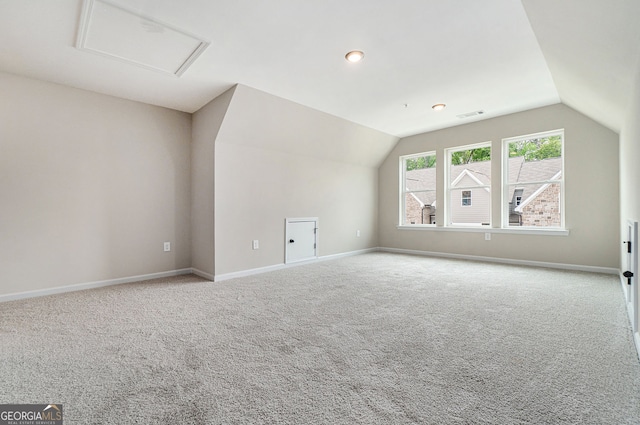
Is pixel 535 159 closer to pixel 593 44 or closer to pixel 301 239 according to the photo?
pixel 593 44

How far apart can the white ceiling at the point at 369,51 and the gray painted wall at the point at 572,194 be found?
430 mm

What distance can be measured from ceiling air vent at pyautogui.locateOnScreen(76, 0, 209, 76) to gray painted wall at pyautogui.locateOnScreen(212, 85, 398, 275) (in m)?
0.85

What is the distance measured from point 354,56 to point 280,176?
2.33 m

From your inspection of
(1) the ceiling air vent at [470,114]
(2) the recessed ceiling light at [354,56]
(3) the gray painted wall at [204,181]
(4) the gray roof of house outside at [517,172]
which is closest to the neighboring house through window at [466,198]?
(4) the gray roof of house outside at [517,172]

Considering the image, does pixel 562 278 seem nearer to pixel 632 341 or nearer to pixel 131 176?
pixel 632 341

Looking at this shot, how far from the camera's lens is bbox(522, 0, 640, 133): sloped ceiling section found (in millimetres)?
1712

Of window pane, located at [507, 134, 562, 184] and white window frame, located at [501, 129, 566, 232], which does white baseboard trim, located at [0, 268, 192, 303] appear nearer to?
white window frame, located at [501, 129, 566, 232]

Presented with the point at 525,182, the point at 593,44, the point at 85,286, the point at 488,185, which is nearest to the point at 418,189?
the point at 488,185

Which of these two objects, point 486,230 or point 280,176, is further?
point 486,230

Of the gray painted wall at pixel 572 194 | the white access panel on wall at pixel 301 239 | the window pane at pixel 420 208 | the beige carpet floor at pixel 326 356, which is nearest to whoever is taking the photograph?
the beige carpet floor at pixel 326 356

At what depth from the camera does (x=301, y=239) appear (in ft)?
16.2

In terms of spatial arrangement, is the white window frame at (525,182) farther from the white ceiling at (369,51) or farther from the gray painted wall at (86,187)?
A: the gray painted wall at (86,187)

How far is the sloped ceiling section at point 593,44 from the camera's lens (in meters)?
1.71

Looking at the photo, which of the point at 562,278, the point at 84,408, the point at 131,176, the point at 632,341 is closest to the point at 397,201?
the point at 562,278
